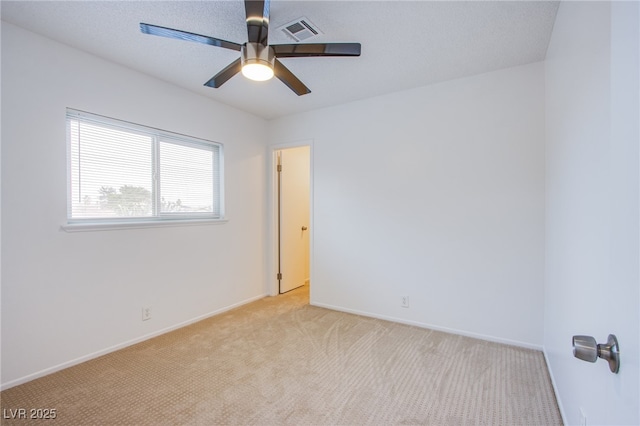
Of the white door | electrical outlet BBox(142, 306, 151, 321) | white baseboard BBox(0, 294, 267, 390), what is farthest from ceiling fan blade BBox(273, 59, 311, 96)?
white baseboard BBox(0, 294, 267, 390)

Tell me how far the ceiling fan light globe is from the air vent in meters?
0.41

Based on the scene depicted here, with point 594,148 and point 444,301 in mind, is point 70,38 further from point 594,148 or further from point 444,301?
point 444,301

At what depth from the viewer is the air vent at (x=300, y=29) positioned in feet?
6.47

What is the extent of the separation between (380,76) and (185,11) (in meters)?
1.73

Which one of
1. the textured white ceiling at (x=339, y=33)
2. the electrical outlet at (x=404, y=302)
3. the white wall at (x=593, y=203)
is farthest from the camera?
the electrical outlet at (x=404, y=302)

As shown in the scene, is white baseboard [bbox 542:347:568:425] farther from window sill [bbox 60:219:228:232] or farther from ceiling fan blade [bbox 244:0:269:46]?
window sill [bbox 60:219:228:232]

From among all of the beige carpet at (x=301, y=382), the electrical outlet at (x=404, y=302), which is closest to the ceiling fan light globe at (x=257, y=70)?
the beige carpet at (x=301, y=382)

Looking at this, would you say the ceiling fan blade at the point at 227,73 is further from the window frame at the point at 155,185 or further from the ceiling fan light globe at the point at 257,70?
the window frame at the point at 155,185

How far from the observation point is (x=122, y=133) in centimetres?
269

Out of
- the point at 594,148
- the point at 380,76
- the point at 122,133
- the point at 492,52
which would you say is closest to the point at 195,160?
the point at 122,133

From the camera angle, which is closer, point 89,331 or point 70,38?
point 70,38

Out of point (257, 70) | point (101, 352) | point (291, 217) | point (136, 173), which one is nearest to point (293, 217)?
point (291, 217)

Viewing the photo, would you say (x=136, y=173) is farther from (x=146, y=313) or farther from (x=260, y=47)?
(x=260, y=47)

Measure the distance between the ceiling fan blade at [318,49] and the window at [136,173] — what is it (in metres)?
1.76
